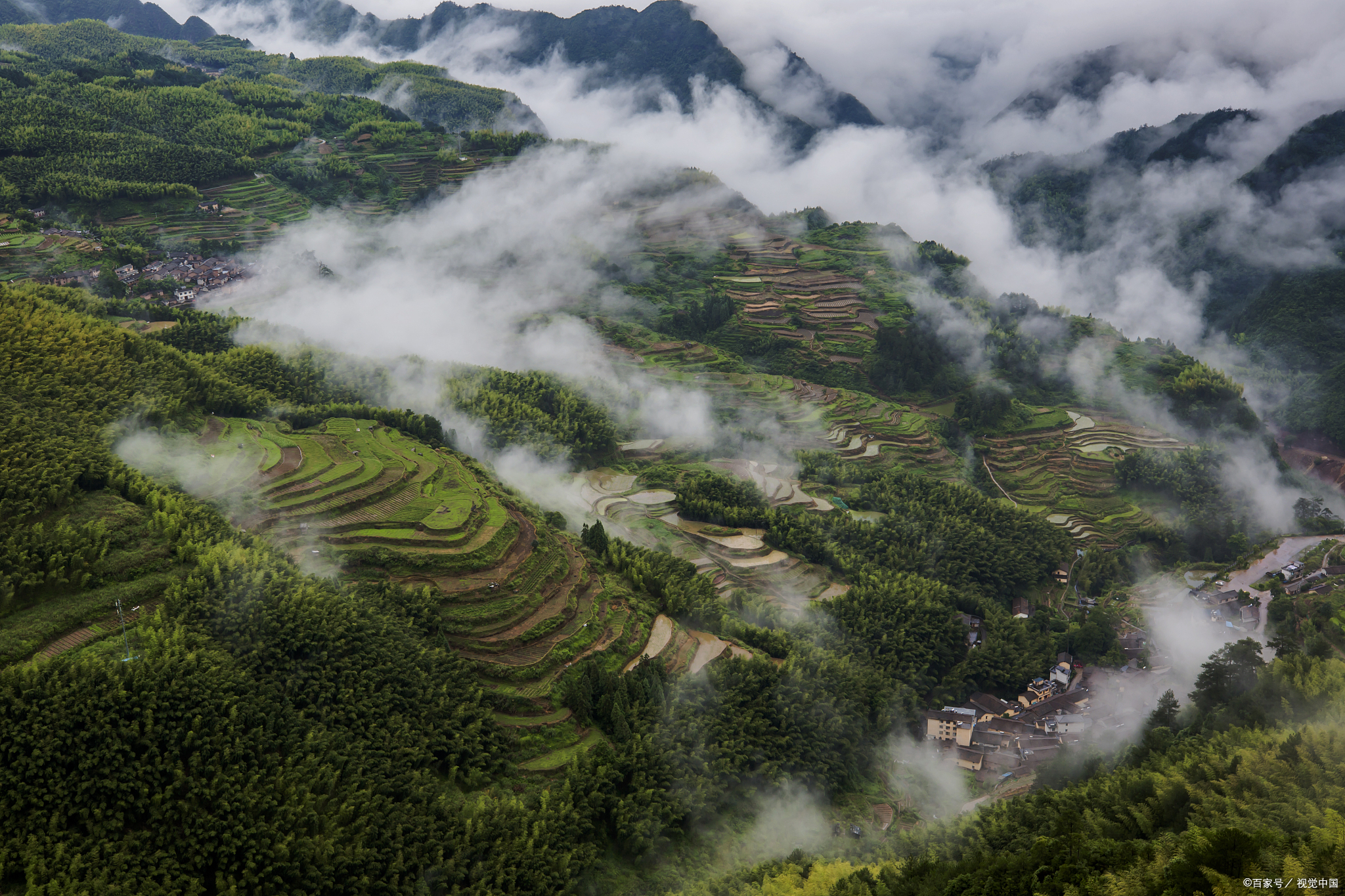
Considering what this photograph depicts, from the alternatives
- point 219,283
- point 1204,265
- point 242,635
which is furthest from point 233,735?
point 1204,265

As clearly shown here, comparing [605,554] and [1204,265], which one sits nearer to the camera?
[605,554]

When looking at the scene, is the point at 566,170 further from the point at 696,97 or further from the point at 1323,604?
the point at 1323,604

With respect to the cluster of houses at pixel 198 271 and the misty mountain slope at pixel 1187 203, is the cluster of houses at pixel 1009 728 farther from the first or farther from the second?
the misty mountain slope at pixel 1187 203

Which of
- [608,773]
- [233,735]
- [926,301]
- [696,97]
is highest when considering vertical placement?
[696,97]

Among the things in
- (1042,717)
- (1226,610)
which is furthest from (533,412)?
(1226,610)

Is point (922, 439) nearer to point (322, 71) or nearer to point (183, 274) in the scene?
point (183, 274)

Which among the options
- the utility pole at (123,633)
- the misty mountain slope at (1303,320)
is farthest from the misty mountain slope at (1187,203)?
the utility pole at (123,633)
